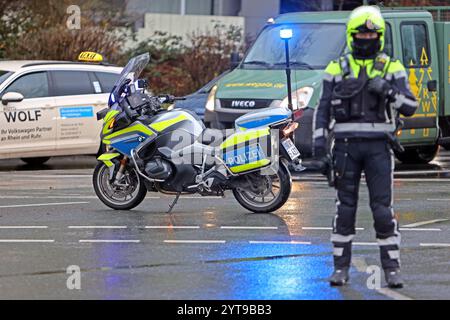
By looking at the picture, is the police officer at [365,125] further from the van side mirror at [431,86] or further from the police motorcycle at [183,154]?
the van side mirror at [431,86]

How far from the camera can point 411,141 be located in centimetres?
1827

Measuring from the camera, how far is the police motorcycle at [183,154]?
12.3m

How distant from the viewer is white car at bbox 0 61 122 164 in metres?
18.1

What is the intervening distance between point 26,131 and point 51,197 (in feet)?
13.4

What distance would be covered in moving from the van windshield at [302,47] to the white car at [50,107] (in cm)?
254

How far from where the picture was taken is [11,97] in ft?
58.4

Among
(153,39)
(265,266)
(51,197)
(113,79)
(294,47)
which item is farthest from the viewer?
(153,39)

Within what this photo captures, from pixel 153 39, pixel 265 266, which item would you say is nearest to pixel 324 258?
pixel 265 266

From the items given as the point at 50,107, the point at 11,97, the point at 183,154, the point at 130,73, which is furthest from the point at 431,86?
the point at 130,73

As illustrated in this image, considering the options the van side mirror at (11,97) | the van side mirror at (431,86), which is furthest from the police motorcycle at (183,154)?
the van side mirror at (431,86)

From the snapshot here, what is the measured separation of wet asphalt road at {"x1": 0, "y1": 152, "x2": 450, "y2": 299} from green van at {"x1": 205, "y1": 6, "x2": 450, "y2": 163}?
7.51 ft

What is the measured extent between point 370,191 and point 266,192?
4.10 meters

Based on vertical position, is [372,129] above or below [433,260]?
above

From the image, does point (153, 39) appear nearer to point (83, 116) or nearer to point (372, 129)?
point (83, 116)
